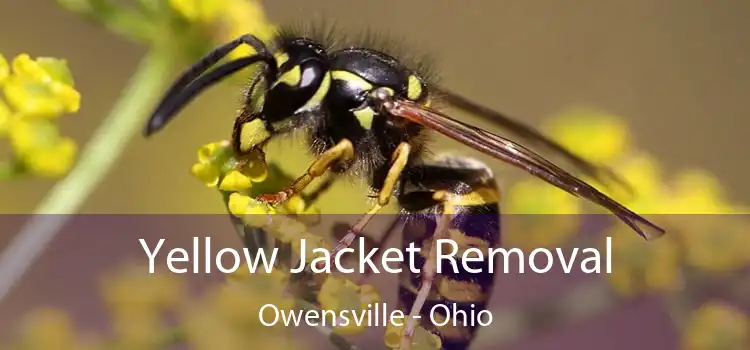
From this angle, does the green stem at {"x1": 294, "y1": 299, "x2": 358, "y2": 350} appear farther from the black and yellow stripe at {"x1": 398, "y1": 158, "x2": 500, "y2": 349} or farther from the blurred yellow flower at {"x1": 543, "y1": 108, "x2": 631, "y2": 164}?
the blurred yellow flower at {"x1": 543, "y1": 108, "x2": 631, "y2": 164}

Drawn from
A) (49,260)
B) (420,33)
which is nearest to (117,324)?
(49,260)

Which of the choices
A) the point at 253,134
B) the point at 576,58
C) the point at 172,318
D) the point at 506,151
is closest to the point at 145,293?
the point at 172,318

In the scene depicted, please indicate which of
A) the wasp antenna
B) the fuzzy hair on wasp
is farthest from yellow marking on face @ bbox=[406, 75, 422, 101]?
the wasp antenna

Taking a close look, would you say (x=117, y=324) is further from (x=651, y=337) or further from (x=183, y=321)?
(x=651, y=337)

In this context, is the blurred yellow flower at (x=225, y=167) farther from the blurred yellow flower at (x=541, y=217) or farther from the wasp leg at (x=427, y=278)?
the blurred yellow flower at (x=541, y=217)

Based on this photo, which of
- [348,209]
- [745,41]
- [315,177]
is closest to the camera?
[315,177]
